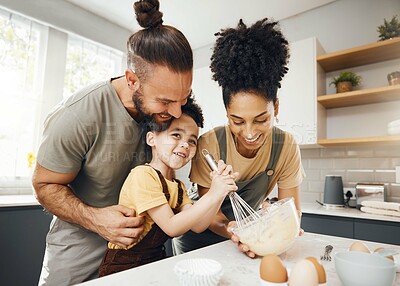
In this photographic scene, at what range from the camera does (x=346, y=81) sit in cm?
200

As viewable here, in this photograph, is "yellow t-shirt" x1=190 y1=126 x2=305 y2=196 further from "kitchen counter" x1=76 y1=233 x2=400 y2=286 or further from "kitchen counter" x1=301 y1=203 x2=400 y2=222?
"kitchen counter" x1=301 y1=203 x2=400 y2=222

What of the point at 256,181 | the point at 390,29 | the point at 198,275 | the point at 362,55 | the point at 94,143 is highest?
the point at 390,29

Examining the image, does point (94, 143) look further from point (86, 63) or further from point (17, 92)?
point (86, 63)

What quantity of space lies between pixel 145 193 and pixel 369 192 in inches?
63.3

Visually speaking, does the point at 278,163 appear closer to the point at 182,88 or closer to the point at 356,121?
the point at 182,88

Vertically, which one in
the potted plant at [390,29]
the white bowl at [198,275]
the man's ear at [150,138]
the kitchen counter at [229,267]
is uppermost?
the potted plant at [390,29]

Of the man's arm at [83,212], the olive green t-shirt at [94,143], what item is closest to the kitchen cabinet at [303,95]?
the olive green t-shirt at [94,143]

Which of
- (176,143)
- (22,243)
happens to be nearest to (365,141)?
(176,143)

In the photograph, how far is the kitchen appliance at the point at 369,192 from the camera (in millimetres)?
1852

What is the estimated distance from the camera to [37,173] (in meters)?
0.91

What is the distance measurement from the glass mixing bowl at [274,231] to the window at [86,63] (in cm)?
201

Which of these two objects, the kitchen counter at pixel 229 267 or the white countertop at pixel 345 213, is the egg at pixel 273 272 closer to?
the kitchen counter at pixel 229 267

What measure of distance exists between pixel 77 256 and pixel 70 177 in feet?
0.97

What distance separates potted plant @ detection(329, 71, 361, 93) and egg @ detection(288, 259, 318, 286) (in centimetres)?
179
